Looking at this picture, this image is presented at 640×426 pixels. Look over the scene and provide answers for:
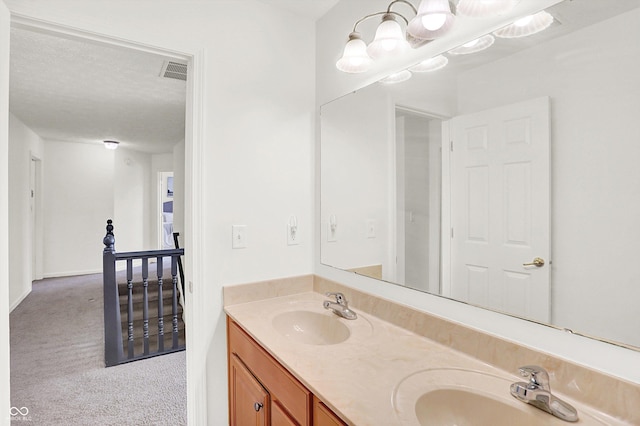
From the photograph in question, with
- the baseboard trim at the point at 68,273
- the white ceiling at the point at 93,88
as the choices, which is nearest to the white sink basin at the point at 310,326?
the white ceiling at the point at 93,88

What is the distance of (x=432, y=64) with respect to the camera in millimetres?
1286

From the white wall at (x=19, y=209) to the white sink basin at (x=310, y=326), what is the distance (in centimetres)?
430

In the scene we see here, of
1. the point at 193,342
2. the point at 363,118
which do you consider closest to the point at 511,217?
the point at 363,118

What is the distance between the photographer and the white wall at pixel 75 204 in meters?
5.90

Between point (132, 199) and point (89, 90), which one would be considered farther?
point (132, 199)

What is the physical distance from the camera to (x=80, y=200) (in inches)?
243

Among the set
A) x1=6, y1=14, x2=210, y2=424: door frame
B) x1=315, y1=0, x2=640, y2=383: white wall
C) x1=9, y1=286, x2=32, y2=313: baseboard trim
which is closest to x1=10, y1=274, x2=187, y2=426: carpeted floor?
x1=9, y1=286, x2=32, y2=313: baseboard trim

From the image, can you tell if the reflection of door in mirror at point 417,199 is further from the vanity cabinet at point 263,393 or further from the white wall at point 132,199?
the white wall at point 132,199

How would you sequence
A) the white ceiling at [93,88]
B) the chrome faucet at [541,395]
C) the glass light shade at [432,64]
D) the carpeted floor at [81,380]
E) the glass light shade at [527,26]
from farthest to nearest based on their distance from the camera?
the white ceiling at [93,88], the carpeted floor at [81,380], the glass light shade at [432,64], the glass light shade at [527,26], the chrome faucet at [541,395]

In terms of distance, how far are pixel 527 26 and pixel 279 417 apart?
147 centimetres

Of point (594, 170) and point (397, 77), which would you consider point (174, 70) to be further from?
point (594, 170)

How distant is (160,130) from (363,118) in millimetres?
4403

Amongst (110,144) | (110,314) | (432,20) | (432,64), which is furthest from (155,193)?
(432,20)

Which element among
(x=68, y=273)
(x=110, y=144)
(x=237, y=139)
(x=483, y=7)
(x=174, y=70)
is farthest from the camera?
(x=68, y=273)
